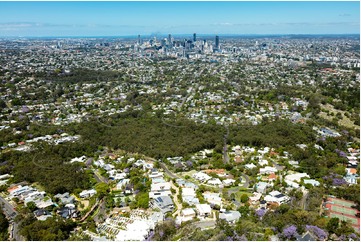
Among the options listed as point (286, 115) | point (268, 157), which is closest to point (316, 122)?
point (286, 115)

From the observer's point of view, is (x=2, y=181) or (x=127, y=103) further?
(x=127, y=103)

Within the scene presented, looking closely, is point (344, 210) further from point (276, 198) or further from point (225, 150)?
point (225, 150)

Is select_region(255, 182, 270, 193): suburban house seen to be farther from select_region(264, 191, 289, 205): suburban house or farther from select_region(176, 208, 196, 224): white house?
select_region(176, 208, 196, 224): white house

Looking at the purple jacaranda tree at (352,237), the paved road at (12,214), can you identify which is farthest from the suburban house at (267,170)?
the paved road at (12,214)

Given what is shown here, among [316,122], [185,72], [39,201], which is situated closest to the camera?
[39,201]

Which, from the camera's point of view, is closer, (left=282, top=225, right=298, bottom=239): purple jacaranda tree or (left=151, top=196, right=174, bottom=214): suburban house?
(left=282, top=225, right=298, bottom=239): purple jacaranda tree

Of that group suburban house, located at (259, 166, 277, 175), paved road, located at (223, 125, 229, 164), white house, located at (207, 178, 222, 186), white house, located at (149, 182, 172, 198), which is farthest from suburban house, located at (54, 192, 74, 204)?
suburban house, located at (259, 166, 277, 175)

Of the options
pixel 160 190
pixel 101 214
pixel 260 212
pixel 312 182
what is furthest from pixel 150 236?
pixel 312 182

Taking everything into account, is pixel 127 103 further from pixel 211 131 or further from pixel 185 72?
pixel 185 72
